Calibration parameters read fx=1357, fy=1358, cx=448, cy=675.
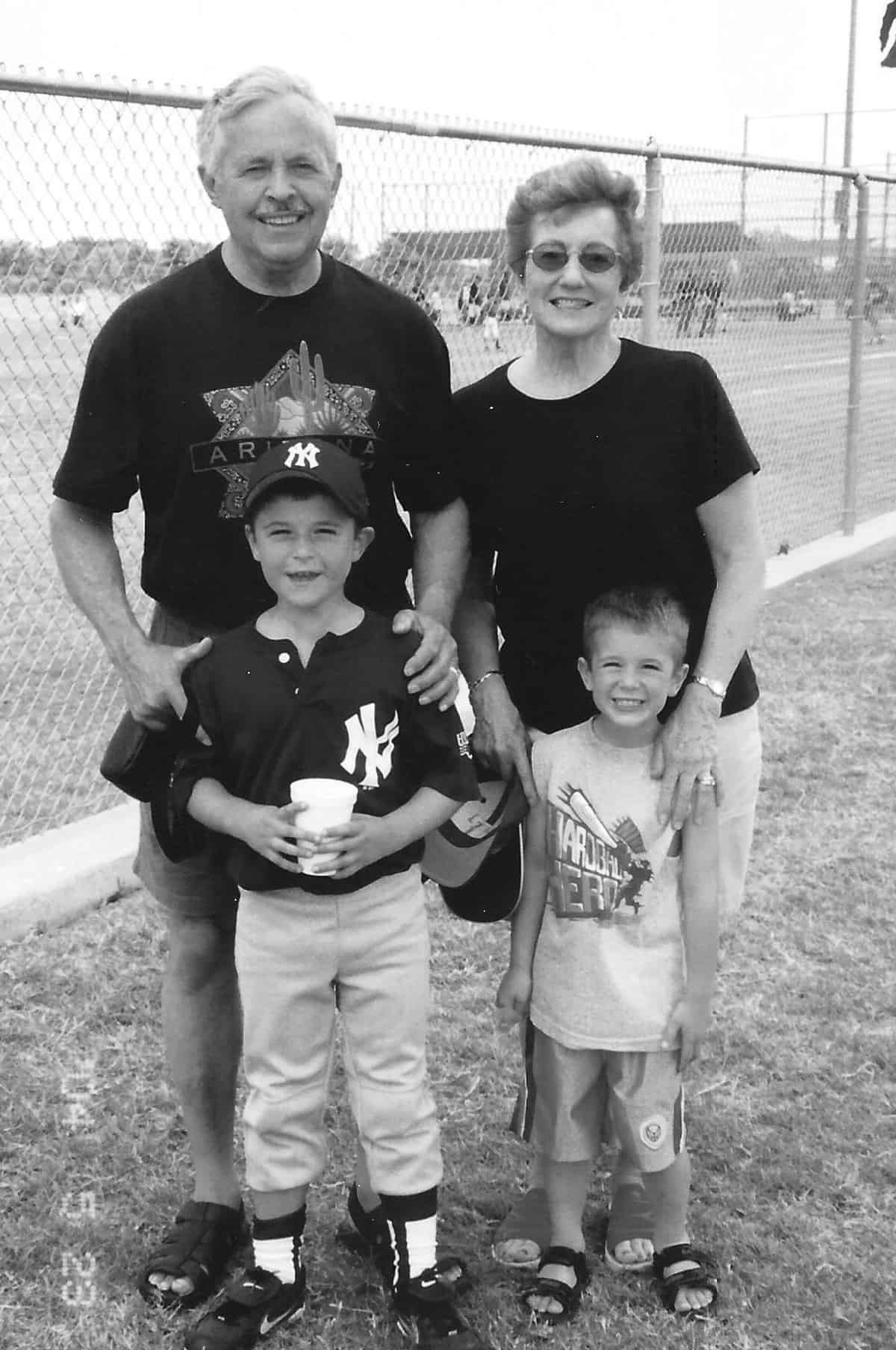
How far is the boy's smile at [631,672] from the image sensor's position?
89.9 inches

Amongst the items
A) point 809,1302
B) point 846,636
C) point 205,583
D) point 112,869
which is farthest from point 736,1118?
point 846,636

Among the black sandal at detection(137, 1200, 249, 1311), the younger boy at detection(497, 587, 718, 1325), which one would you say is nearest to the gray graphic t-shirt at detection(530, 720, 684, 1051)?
the younger boy at detection(497, 587, 718, 1325)

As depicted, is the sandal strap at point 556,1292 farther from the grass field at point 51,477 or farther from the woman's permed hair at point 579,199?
the grass field at point 51,477

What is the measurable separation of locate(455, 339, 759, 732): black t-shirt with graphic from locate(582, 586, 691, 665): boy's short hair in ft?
0.18

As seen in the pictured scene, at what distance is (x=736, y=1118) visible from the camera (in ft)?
10.0

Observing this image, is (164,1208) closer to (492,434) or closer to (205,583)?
(205,583)

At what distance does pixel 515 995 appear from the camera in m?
2.47

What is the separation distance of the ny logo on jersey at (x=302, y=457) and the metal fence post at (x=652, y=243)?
4.11m

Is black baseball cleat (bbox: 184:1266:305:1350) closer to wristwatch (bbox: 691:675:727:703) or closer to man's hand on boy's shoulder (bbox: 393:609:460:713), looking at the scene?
man's hand on boy's shoulder (bbox: 393:609:460:713)

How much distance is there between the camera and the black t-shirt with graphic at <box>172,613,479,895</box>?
217 cm

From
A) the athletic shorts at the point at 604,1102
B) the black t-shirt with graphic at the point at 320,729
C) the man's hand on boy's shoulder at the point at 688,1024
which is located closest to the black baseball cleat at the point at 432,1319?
the athletic shorts at the point at 604,1102

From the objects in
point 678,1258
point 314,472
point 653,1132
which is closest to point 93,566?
point 314,472

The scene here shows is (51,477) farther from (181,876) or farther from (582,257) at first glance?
(582,257)

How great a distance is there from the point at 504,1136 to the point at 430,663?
4.32ft
